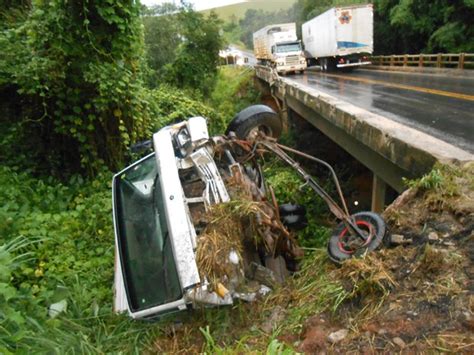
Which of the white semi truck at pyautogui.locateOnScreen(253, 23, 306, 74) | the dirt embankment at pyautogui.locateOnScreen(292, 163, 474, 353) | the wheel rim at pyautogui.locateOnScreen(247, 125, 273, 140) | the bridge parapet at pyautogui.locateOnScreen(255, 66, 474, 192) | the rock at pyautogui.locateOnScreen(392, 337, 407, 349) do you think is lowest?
the rock at pyautogui.locateOnScreen(392, 337, 407, 349)

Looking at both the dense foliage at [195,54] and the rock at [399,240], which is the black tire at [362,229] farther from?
the dense foliage at [195,54]

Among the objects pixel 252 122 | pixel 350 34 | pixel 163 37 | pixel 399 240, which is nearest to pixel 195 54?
pixel 163 37

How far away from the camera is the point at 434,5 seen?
875 inches

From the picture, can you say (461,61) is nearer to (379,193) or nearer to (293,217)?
(379,193)

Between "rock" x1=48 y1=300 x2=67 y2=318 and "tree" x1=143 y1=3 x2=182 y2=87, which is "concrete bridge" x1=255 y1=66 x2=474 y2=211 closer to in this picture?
"rock" x1=48 y1=300 x2=67 y2=318

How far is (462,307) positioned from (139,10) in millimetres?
6827

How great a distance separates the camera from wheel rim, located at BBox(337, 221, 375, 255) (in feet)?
12.0

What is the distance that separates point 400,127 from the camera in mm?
5621

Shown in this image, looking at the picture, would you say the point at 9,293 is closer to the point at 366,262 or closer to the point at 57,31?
the point at 366,262

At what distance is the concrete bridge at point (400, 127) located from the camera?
475cm

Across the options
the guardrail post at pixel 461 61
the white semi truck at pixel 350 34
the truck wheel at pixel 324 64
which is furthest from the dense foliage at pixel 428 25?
the truck wheel at pixel 324 64

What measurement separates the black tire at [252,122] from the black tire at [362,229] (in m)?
2.05

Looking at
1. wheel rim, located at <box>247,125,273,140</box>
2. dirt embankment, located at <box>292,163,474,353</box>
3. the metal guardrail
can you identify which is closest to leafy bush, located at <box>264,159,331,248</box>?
wheel rim, located at <box>247,125,273,140</box>

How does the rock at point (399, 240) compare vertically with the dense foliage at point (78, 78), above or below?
below
